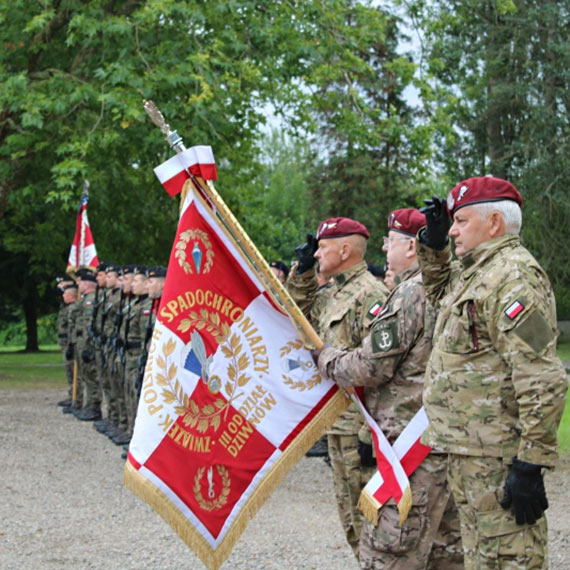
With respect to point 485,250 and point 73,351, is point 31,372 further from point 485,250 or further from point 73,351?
point 485,250

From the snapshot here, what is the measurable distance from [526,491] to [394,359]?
1.21 metres

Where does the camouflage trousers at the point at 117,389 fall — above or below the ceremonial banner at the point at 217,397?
below

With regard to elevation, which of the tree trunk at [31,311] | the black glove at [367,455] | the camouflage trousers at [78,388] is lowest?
the tree trunk at [31,311]

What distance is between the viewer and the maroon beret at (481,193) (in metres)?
3.95

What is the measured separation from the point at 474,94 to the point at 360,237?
25.9 m

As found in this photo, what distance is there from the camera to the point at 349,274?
5.51 m

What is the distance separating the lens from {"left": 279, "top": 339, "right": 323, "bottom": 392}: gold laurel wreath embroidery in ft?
16.5

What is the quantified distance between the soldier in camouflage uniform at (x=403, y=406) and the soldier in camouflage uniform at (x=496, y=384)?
21.2 inches

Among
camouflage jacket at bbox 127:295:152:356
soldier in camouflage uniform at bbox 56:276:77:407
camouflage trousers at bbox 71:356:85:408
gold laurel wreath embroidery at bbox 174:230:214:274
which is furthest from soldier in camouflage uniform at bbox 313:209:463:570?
soldier in camouflage uniform at bbox 56:276:77:407

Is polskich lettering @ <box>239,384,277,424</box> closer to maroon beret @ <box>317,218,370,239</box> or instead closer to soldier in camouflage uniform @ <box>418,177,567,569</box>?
maroon beret @ <box>317,218,370,239</box>

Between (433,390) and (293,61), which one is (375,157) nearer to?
(293,61)

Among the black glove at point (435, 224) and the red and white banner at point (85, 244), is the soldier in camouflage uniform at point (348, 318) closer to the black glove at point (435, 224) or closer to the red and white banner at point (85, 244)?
the black glove at point (435, 224)

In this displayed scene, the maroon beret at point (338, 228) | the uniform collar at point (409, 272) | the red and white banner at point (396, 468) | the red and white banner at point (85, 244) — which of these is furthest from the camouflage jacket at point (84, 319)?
the red and white banner at point (396, 468)

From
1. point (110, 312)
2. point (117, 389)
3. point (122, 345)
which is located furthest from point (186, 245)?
point (110, 312)
